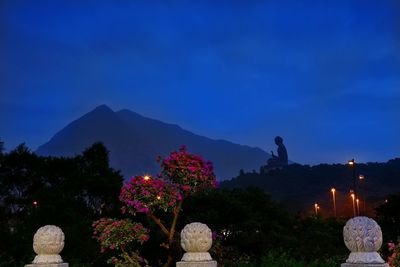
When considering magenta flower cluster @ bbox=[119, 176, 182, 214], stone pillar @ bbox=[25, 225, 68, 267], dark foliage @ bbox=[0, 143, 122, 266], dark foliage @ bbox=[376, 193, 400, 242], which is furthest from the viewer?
dark foliage @ bbox=[0, 143, 122, 266]

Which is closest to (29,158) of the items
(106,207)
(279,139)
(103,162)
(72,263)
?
(103,162)

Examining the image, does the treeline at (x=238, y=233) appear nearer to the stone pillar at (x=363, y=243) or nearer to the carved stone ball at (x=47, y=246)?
the carved stone ball at (x=47, y=246)

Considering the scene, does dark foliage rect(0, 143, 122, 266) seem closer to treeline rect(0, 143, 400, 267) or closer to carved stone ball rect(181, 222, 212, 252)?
treeline rect(0, 143, 400, 267)

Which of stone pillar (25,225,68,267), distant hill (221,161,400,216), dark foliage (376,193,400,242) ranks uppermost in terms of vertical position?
distant hill (221,161,400,216)

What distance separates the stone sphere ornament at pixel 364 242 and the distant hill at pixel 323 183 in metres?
71.8

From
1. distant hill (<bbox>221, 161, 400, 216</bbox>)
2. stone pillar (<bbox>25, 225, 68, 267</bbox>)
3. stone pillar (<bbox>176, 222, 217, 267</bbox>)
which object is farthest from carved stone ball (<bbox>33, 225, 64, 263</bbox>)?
distant hill (<bbox>221, 161, 400, 216</bbox>)

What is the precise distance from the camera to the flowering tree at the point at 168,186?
11195mm

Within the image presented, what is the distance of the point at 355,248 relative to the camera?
21.1 ft

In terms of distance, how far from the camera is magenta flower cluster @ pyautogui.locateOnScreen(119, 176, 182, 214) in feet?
36.7

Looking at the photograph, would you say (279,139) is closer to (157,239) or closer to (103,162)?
(103,162)

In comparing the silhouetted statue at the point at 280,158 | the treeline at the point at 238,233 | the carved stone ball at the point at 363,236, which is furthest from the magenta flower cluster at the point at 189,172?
the silhouetted statue at the point at 280,158

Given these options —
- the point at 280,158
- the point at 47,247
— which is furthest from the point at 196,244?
Answer: the point at 280,158

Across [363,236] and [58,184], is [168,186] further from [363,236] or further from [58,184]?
[58,184]

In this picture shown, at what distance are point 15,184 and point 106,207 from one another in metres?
10.2
